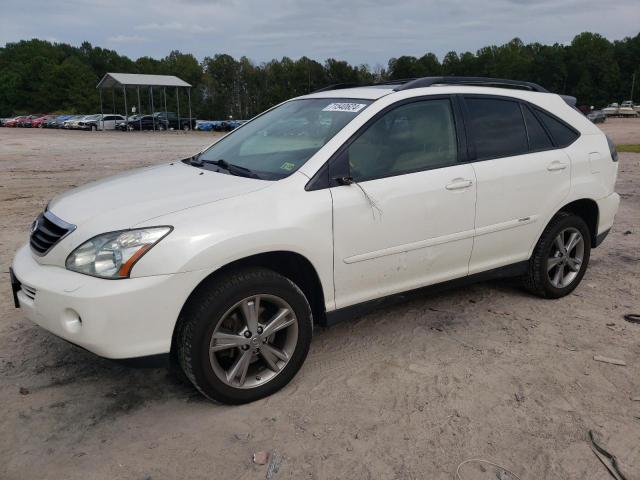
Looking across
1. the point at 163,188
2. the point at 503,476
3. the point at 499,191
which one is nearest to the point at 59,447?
the point at 163,188

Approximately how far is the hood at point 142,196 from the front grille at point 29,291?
1.38ft

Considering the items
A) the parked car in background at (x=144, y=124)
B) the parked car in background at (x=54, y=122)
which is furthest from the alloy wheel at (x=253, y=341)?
the parked car in background at (x=54, y=122)

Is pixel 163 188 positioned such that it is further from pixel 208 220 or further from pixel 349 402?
pixel 349 402

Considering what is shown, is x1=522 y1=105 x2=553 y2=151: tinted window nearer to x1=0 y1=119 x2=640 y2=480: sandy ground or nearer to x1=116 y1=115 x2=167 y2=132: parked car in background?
x1=0 y1=119 x2=640 y2=480: sandy ground

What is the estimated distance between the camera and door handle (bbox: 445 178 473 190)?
392 cm

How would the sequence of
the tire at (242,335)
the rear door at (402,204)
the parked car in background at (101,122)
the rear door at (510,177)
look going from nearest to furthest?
the tire at (242,335) → the rear door at (402,204) → the rear door at (510,177) → the parked car in background at (101,122)

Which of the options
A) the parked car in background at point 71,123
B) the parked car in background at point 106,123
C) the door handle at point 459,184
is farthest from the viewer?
the parked car in background at point 71,123

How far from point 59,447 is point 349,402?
60.8 inches

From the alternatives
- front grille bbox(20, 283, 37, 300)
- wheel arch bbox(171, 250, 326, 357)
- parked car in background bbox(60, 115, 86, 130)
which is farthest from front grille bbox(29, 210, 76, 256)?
parked car in background bbox(60, 115, 86, 130)

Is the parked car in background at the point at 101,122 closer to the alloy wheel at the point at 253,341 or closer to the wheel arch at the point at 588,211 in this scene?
the wheel arch at the point at 588,211

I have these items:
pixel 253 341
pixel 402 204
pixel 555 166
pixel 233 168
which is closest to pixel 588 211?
pixel 555 166

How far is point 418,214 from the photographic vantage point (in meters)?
3.77

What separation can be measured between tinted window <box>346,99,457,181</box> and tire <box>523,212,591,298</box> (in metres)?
1.26

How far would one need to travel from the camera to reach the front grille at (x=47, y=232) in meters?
3.19
